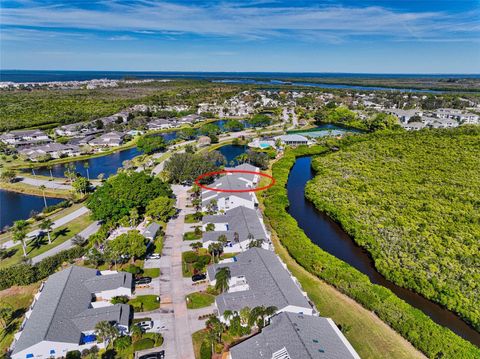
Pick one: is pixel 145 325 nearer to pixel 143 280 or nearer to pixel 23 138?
pixel 143 280

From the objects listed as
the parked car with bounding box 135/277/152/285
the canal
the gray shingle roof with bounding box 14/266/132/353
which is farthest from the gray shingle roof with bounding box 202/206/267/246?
the gray shingle roof with bounding box 14/266/132/353

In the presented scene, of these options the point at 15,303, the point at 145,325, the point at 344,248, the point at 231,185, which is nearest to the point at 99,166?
the point at 231,185

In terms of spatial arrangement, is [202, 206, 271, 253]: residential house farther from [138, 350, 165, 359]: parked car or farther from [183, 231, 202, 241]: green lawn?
[138, 350, 165, 359]: parked car

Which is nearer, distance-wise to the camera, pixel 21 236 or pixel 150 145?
pixel 21 236

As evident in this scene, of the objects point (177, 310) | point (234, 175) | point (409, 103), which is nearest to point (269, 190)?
point (234, 175)

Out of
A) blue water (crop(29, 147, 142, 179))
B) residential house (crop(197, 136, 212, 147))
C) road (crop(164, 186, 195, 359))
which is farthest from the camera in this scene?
residential house (crop(197, 136, 212, 147))

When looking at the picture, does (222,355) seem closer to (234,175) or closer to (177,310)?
(177,310)
